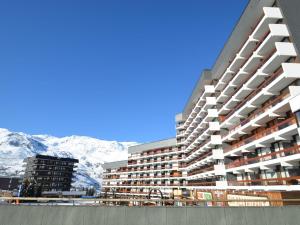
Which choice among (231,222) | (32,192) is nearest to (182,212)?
(231,222)

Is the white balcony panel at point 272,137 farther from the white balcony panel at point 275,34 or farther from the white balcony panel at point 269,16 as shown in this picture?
the white balcony panel at point 269,16

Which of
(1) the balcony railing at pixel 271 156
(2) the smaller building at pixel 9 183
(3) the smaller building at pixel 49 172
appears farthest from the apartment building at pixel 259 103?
(2) the smaller building at pixel 9 183

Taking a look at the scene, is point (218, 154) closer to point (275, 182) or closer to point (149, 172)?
A: point (275, 182)

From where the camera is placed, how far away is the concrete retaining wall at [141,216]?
11.2 metres

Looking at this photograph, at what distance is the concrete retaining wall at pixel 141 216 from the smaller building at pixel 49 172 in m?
117

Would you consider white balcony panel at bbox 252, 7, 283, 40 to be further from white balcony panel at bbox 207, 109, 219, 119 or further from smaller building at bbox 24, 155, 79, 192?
smaller building at bbox 24, 155, 79, 192

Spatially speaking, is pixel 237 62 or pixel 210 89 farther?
pixel 210 89

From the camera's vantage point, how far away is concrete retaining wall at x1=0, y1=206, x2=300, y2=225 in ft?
36.7

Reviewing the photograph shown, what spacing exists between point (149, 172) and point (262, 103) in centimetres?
6451

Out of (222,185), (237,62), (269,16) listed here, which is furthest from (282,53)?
(222,185)

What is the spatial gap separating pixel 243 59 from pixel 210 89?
47.3 feet

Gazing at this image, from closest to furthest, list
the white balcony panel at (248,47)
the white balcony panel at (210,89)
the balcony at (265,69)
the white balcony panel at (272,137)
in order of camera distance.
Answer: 1. the white balcony panel at (272,137)
2. the balcony at (265,69)
3. the white balcony panel at (248,47)
4. the white balcony panel at (210,89)

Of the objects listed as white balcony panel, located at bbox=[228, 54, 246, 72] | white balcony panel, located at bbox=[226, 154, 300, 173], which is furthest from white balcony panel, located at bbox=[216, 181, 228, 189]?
white balcony panel, located at bbox=[228, 54, 246, 72]

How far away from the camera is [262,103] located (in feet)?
103
